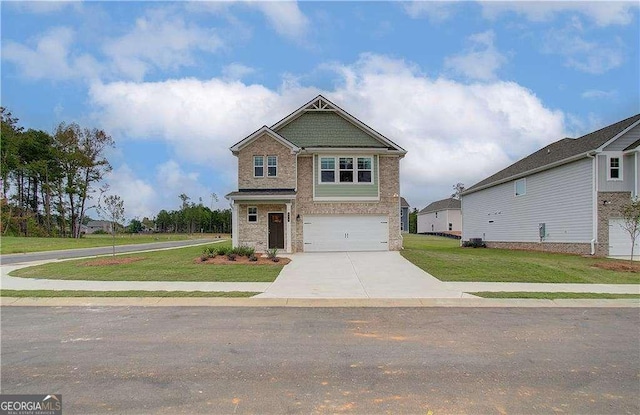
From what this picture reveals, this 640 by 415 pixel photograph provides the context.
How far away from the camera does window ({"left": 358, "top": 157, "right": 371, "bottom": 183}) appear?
23.0 metres

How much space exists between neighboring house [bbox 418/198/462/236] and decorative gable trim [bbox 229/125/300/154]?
4032 cm

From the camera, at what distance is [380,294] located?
11.2m

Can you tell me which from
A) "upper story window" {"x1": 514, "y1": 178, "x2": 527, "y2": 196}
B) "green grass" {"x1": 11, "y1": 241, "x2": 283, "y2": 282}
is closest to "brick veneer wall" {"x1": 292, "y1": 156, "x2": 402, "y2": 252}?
"green grass" {"x1": 11, "y1": 241, "x2": 283, "y2": 282}

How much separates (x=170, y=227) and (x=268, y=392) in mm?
94070

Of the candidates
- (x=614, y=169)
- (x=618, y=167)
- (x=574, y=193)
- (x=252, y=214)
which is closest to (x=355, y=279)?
(x=252, y=214)

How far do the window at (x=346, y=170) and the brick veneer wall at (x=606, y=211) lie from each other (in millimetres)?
13355

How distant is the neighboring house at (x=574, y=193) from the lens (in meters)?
21.1

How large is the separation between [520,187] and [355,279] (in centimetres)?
1969

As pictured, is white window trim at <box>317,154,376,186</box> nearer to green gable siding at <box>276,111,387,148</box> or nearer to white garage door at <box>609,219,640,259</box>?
green gable siding at <box>276,111,387,148</box>

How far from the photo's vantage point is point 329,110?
24.5 m

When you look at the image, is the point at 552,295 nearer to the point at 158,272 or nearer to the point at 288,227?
the point at 158,272

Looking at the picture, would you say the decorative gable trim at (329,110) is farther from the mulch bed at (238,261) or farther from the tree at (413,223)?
the tree at (413,223)

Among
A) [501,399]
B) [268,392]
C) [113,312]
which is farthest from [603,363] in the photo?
[113,312]

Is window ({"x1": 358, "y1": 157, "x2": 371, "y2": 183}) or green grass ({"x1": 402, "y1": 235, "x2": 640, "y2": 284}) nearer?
green grass ({"x1": 402, "y1": 235, "x2": 640, "y2": 284})
